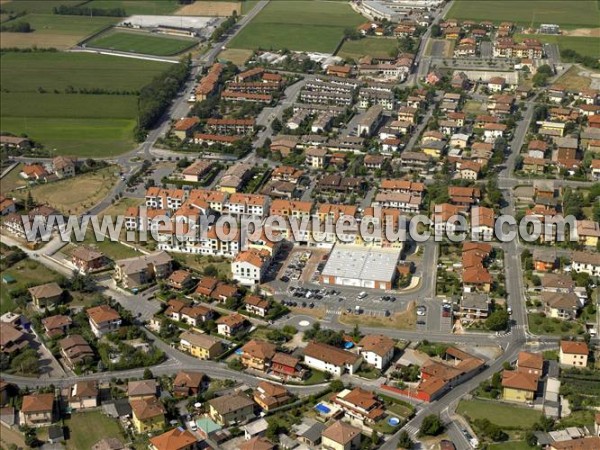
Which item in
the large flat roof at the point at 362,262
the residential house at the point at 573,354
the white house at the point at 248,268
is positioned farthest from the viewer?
the white house at the point at 248,268

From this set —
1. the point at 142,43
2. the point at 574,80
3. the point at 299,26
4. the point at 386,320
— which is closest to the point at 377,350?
the point at 386,320

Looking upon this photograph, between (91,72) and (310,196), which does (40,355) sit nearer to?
(310,196)

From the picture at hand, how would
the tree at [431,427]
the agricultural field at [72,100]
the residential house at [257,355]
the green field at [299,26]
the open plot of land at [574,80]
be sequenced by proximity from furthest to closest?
the green field at [299,26], the open plot of land at [574,80], the agricultural field at [72,100], the residential house at [257,355], the tree at [431,427]

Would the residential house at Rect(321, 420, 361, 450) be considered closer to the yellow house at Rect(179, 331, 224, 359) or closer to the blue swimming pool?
the blue swimming pool

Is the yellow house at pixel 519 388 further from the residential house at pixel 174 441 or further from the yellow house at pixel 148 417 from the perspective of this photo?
the yellow house at pixel 148 417

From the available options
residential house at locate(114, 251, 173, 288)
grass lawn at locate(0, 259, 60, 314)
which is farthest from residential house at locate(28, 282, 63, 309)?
residential house at locate(114, 251, 173, 288)

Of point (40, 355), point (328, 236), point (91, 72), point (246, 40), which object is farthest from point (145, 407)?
point (246, 40)

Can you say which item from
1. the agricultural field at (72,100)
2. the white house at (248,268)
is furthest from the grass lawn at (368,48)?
the white house at (248,268)
